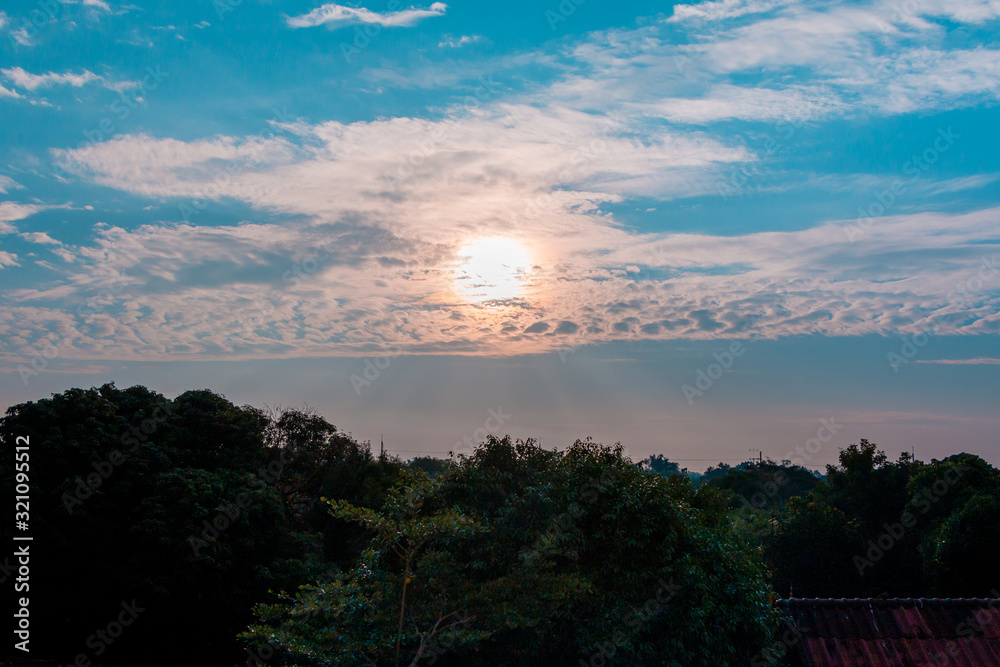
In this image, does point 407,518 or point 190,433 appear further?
point 190,433

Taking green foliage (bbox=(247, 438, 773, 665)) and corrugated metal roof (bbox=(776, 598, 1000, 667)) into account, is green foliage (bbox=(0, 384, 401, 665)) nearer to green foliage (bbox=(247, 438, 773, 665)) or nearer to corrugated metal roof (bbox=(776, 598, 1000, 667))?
green foliage (bbox=(247, 438, 773, 665))

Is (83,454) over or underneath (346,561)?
over

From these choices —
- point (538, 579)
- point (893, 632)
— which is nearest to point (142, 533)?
point (538, 579)

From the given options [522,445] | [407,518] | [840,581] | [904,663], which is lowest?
[840,581]

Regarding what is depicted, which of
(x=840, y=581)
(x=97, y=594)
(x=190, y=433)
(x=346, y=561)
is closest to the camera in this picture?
(x=97, y=594)

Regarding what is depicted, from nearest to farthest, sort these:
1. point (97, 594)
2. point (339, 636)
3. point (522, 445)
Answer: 1. point (339, 636)
2. point (522, 445)
3. point (97, 594)

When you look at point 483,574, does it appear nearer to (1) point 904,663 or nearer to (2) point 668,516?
(2) point 668,516

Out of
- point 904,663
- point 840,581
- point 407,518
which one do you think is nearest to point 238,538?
point 407,518

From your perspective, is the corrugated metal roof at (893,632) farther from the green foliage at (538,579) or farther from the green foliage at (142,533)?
the green foliage at (142,533)

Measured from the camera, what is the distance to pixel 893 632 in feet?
47.9

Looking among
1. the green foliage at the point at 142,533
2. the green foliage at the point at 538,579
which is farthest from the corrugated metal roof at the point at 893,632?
the green foliage at the point at 142,533

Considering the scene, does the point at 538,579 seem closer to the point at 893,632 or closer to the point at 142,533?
the point at 893,632

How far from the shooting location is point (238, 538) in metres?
21.2

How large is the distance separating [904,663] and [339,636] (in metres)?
11.5
